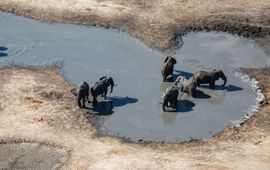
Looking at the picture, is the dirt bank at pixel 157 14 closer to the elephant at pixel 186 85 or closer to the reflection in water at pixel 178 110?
the elephant at pixel 186 85

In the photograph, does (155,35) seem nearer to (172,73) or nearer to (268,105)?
(172,73)

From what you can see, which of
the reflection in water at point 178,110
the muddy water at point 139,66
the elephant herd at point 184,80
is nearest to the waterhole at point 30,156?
the muddy water at point 139,66

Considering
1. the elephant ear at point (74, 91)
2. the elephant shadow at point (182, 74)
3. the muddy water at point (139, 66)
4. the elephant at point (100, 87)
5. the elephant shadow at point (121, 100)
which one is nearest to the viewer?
the muddy water at point (139, 66)

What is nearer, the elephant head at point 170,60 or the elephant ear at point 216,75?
the elephant ear at point 216,75

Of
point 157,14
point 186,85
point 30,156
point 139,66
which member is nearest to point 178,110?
point 186,85

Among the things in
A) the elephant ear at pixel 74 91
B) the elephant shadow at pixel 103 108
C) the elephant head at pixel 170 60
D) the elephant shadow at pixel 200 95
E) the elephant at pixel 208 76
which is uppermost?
the elephant head at pixel 170 60

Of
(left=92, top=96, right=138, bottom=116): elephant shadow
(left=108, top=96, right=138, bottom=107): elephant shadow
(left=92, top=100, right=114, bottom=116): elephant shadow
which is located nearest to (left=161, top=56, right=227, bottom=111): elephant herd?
(left=108, top=96, right=138, bottom=107): elephant shadow

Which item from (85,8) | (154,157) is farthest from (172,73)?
(85,8)

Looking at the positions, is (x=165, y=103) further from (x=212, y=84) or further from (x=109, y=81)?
(x=212, y=84)
